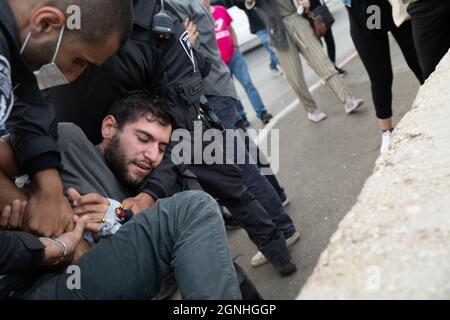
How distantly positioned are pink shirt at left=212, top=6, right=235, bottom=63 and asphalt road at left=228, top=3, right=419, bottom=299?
0.97 metres

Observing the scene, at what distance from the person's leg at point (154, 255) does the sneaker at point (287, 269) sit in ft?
3.61

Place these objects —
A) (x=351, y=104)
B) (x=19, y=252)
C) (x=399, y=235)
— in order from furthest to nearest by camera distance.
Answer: (x=351, y=104), (x=19, y=252), (x=399, y=235)

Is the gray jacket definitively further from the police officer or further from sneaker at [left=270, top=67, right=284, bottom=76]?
the police officer

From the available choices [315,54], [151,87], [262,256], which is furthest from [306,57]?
[151,87]

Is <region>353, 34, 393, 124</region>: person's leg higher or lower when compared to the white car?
higher

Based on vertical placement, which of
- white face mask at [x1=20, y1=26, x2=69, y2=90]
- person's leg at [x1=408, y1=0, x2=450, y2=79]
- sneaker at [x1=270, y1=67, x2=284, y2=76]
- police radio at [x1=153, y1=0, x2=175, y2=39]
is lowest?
sneaker at [x1=270, y1=67, x2=284, y2=76]

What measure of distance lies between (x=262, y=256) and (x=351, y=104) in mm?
2140

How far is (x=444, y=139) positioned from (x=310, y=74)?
16.8ft

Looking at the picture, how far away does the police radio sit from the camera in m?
2.06

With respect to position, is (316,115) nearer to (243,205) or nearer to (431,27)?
(431,27)

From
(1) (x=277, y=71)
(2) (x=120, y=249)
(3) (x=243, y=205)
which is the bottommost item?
(1) (x=277, y=71)

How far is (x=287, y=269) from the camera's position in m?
2.59

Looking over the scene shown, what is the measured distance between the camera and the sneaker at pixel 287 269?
2588 millimetres

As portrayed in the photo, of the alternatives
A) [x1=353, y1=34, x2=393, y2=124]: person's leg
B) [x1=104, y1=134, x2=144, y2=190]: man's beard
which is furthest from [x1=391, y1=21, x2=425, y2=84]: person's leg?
[x1=104, y1=134, x2=144, y2=190]: man's beard
